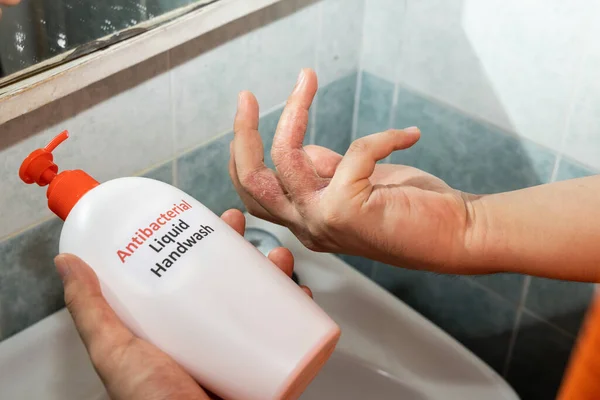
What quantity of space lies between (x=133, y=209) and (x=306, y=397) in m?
0.32

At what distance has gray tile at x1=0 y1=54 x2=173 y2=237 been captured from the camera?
22.7 inches

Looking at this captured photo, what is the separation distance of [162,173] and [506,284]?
45cm

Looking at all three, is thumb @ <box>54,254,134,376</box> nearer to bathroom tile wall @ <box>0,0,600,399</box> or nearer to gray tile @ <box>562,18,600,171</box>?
bathroom tile wall @ <box>0,0,600,399</box>

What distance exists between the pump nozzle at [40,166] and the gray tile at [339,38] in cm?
39

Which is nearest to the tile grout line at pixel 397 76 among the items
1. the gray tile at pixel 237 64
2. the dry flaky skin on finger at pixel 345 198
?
the gray tile at pixel 237 64

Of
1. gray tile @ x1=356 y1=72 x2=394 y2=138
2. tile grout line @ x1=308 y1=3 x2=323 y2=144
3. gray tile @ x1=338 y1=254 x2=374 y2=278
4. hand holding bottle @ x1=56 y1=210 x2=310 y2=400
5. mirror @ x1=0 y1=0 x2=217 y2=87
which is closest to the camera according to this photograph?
hand holding bottle @ x1=56 y1=210 x2=310 y2=400

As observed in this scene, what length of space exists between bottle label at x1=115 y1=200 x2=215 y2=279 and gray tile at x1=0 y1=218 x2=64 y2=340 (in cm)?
21

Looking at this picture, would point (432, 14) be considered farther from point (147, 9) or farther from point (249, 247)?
point (249, 247)

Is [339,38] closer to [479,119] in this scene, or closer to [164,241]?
[479,119]

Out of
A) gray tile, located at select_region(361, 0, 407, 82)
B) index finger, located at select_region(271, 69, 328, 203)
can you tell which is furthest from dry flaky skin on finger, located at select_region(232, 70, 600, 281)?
gray tile, located at select_region(361, 0, 407, 82)

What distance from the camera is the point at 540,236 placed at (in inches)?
21.2

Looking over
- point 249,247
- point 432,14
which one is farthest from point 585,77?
point 249,247

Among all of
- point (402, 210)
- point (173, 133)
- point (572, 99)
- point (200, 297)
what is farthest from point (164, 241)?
point (572, 99)

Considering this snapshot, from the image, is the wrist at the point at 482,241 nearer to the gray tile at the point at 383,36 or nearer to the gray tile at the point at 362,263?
the gray tile at the point at 383,36
